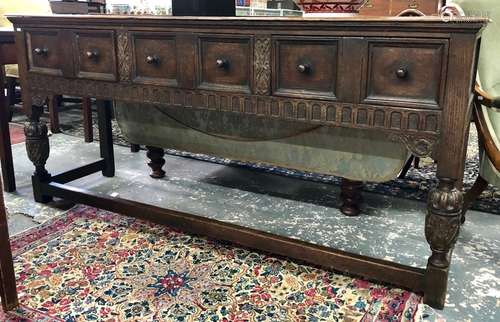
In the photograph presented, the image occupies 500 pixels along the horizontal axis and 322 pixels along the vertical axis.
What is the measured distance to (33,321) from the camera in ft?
4.14

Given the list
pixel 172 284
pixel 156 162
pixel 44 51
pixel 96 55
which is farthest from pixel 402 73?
pixel 156 162

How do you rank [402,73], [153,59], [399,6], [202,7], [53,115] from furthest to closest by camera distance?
[399,6], [53,115], [202,7], [153,59], [402,73]

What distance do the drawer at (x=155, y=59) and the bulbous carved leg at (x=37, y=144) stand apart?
0.63 m

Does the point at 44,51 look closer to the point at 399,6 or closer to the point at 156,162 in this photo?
the point at 156,162

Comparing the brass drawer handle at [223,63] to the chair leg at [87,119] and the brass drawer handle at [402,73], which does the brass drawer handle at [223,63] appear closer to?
the brass drawer handle at [402,73]

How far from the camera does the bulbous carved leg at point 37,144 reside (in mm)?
1978

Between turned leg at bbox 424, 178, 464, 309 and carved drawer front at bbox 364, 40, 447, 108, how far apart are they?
25 cm

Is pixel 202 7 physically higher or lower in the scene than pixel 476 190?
higher

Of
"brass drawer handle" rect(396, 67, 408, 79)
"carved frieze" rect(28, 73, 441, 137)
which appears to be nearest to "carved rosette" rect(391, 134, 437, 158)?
"carved frieze" rect(28, 73, 441, 137)

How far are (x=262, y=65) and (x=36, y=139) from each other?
115 centimetres

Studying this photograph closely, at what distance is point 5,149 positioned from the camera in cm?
213

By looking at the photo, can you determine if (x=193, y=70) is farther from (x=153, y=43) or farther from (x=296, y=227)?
(x=296, y=227)

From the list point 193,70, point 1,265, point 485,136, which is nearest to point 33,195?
point 1,265

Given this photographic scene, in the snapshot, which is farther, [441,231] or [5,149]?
[5,149]
